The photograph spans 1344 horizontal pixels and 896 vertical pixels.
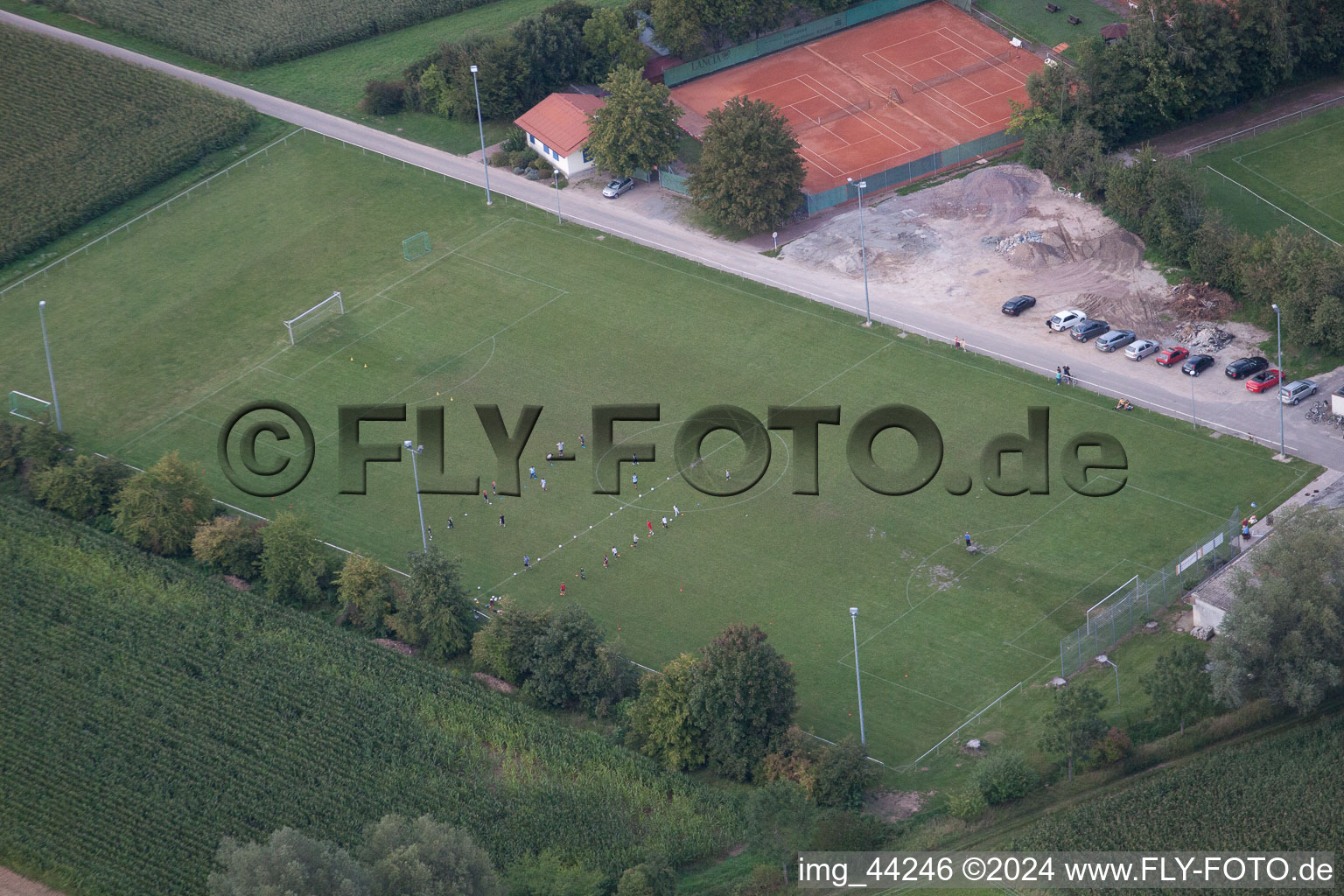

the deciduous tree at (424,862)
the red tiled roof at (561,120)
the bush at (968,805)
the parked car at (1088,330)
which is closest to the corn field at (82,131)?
the red tiled roof at (561,120)

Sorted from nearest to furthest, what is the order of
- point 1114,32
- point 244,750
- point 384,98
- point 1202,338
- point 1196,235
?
point 244,750
point 1202,338
point 1196,235
point 1114,32
point 384,98

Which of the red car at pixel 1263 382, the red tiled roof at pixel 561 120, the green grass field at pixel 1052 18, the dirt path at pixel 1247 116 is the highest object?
the green grass field at pixel 1052 18

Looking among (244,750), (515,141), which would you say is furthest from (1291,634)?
(515,141)

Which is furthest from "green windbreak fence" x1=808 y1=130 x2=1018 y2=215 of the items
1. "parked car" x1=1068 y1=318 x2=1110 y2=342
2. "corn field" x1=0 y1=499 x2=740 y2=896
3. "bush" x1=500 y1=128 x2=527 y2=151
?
"corn field" x1=0 y1=499 x2=740 y2=896

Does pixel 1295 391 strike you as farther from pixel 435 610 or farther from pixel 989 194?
pixel 435 610

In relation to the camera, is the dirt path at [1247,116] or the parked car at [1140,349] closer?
the parked car at [1140,349]

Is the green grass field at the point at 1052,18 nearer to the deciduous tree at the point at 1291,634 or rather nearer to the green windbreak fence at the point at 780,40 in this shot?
the green windbreak fence at the point at 780,40

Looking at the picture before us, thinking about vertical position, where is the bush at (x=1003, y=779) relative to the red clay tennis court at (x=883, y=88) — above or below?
below
